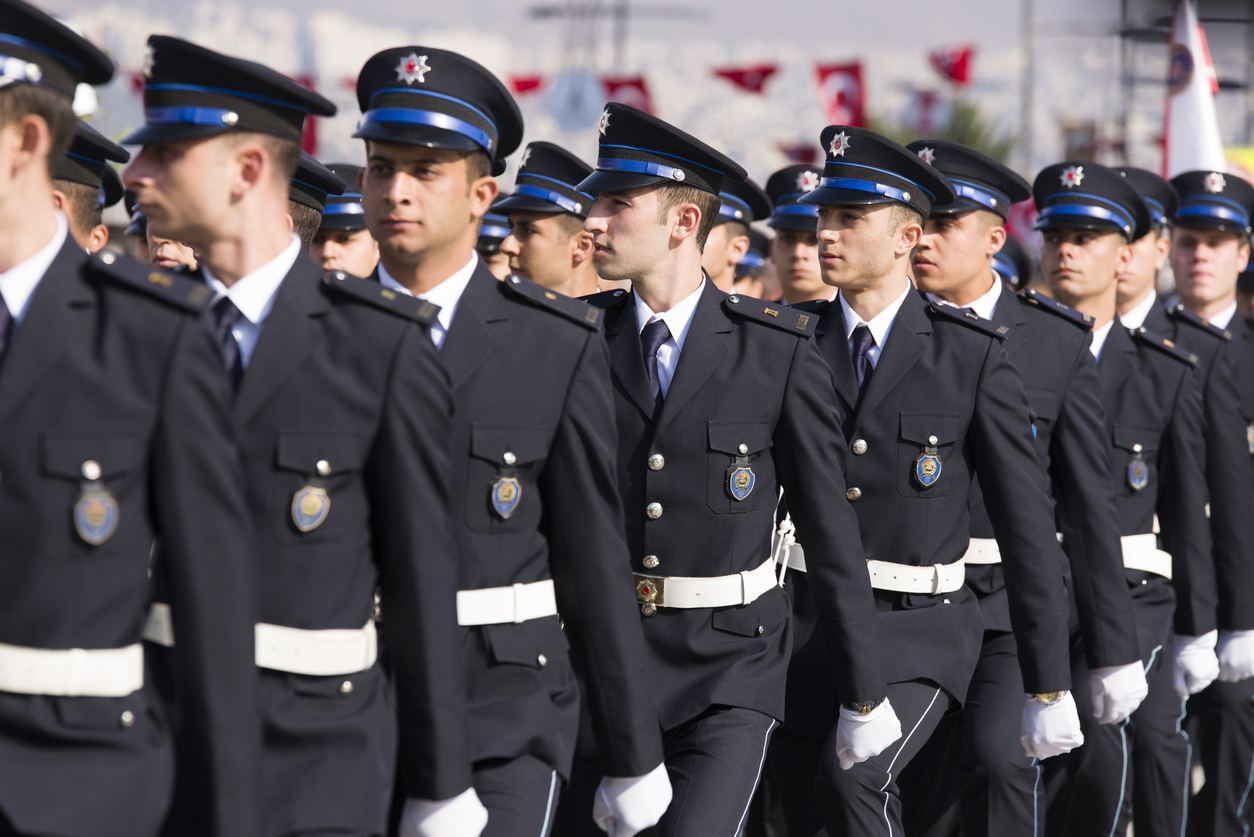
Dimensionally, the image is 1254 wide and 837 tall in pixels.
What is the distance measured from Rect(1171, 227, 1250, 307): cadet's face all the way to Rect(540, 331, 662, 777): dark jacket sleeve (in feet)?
17.1

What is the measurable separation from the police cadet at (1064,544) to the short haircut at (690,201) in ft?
4.63

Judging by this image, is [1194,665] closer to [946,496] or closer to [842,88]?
[946,496]

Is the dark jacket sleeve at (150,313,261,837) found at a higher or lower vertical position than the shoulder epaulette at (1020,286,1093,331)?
lower

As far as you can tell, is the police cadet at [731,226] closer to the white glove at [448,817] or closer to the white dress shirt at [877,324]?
the white dress shirt at [877,324]

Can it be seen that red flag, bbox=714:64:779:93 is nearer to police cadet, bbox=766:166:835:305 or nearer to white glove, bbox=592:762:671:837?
police cadet, bbox=766:166:835:305

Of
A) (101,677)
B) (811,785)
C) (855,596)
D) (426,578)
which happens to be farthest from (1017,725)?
(101,677)

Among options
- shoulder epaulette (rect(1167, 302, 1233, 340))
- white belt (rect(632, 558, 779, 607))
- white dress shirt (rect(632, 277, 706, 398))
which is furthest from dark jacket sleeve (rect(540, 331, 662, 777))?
shoulder epaulette (rect(1167, 302, 1233, 340))

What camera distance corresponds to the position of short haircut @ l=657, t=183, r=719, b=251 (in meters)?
4.54

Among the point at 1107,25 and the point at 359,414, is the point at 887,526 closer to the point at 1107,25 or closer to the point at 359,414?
the point at 359,414

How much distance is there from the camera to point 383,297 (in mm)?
3115

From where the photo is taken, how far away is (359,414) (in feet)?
9.78

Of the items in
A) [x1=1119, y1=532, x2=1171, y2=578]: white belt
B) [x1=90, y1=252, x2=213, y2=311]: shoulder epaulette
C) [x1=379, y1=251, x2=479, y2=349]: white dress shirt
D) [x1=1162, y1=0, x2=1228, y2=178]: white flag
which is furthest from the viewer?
[x1=1162, y1=0, x2=1228, y2=178]: white flag

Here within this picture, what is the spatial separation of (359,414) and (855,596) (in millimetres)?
1882

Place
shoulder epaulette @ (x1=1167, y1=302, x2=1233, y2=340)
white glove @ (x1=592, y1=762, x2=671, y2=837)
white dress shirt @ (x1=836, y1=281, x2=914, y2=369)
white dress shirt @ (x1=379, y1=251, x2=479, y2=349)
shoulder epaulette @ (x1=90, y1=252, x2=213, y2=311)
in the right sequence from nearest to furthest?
shoulder epaulette @ (x1=90, y1=252, x2=213, y2=311) → white dress shirt @ (x1=379, y1=251, x2=479, y2=349) → white glove @ (x1=592, y1=762, x2=671, y2=837) → white dress shirt @ (x1=836, y1=281, x2=914, y2=369) → shoulder epaulette @ (x1=1167, y1=302, x2=1233, y2=340)
